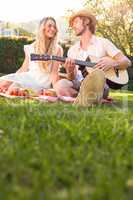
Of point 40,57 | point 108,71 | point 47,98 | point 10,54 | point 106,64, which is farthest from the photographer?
point 10,54

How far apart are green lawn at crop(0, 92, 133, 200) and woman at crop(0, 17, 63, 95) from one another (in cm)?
350

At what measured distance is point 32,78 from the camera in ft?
23.1

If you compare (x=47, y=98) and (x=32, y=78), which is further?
(x=32, y=78)

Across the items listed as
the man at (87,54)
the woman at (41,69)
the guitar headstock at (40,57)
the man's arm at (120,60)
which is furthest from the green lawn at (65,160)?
the woman at (41,69)

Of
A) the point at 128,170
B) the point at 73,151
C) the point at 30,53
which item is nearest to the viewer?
the point at 128,170

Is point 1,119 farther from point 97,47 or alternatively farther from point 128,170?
point 97,47

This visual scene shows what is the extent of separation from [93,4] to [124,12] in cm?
127

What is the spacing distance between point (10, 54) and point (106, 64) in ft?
36.3

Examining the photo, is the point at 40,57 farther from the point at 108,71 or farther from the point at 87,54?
the point at 108,71

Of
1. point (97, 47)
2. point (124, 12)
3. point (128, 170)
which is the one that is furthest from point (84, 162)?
point (124, 12)

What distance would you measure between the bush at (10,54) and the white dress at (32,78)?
9.92m

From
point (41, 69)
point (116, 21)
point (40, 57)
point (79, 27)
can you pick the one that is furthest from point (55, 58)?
point (116, 21)

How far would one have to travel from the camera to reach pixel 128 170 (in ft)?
6.77

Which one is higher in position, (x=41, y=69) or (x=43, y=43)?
(x=43, y=43)
